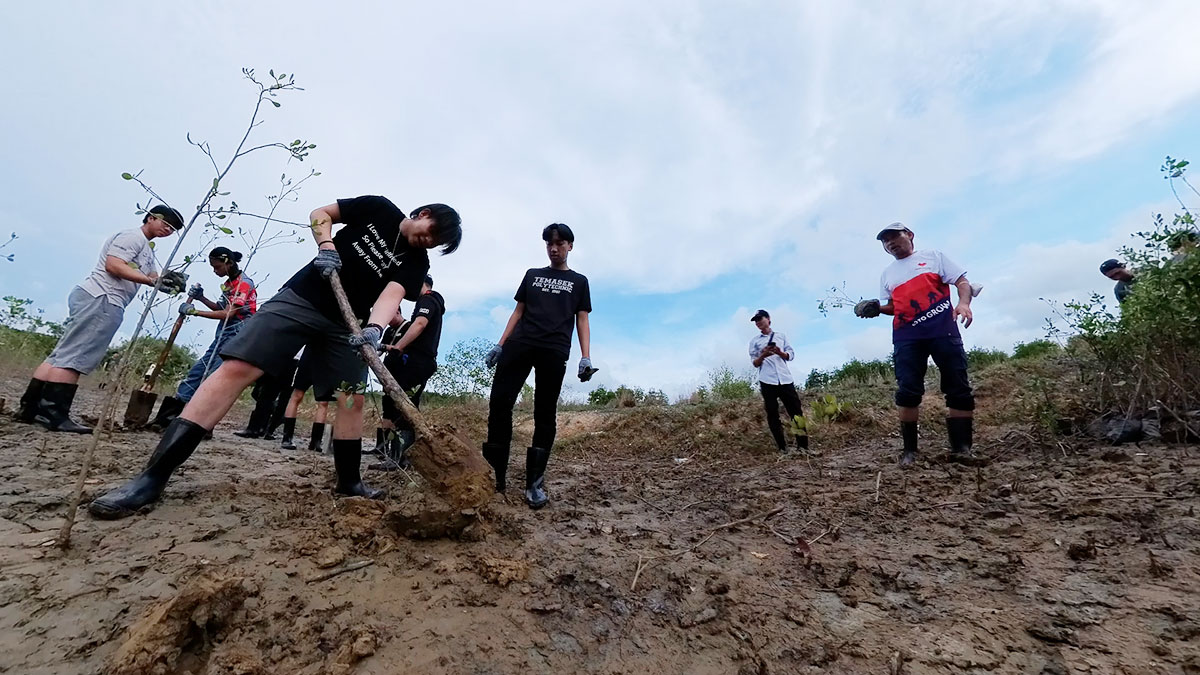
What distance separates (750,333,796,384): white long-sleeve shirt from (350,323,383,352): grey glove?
4.21 m

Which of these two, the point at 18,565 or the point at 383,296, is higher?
the point at 383,296

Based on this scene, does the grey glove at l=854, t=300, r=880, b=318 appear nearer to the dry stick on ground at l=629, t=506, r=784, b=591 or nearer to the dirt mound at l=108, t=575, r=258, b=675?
the dry stick on ground at l=629, t=506, r=784, b=591

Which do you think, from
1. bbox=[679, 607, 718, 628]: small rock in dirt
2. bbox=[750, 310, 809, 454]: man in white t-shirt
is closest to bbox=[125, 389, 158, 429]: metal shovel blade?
bbox=[679, 607, 718, 628]: small rock in dirt

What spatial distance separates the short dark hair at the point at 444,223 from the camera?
269cm

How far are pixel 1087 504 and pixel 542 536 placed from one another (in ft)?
7.85

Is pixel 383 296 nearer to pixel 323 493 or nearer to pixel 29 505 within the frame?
pixel 323 493

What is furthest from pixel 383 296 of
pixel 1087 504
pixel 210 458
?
pixel 1087 504

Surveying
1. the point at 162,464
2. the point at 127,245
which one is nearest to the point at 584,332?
the point at 162,464

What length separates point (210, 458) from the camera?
3.45 metres

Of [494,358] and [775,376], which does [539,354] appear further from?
[775,376]

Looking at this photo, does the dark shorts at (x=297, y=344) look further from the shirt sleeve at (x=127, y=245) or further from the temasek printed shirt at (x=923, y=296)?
the temasek printed shirt at (x=923, y=296)

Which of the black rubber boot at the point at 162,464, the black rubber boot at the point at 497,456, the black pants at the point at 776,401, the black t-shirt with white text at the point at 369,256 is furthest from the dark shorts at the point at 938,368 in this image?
the black rubber boot at the point at 162,464

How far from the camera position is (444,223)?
270 cm

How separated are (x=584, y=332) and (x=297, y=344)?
1.62 metres
